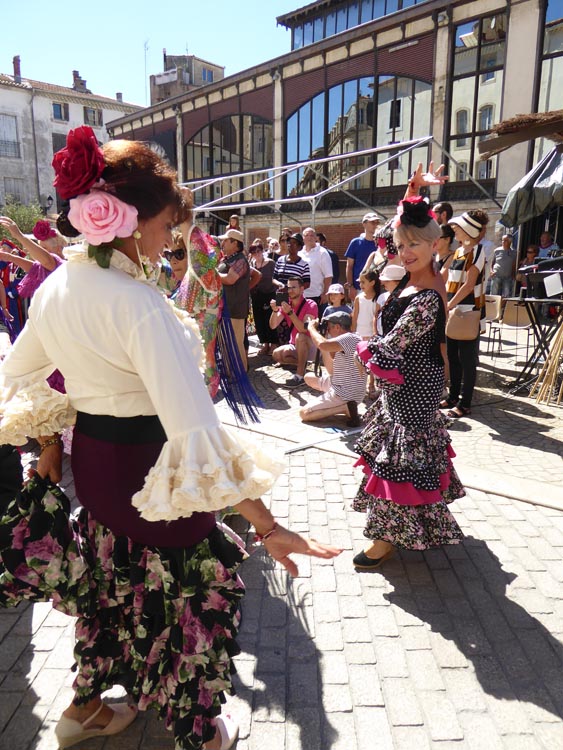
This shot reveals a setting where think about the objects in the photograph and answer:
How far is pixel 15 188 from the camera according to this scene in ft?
135

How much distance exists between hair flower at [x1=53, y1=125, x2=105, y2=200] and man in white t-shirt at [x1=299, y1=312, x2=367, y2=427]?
158 inches

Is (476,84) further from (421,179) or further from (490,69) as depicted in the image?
(421,179)

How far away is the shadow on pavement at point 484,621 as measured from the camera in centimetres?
224

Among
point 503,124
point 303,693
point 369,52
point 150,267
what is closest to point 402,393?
point 303,693

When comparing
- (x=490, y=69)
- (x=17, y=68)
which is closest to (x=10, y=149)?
(x=17, y=68)

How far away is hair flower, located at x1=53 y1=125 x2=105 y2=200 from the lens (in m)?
1.45

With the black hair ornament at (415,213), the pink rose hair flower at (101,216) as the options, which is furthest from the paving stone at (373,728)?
the black hair ornament at (415,213)

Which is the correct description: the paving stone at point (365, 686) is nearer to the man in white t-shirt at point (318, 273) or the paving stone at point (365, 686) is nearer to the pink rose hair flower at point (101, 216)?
the pink rose hair flower at point (101, 216)

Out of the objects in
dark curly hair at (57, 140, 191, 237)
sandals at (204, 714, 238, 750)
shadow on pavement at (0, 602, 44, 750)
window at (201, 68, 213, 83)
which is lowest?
shadow on pavement at (0, 602, 44, 750)

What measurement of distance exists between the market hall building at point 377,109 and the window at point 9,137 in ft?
66.7

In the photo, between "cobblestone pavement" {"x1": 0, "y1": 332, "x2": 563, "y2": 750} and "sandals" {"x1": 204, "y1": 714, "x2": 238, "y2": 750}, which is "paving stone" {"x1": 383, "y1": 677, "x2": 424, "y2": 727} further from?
"sandals" {"x1": 204, "y1": 714, "x2": 238, "y2": 750}

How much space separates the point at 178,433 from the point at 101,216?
598 millimetres

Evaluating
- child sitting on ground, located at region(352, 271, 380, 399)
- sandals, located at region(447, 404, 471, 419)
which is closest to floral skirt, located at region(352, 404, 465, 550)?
sandals, located at region(447, 404, 471, 419)

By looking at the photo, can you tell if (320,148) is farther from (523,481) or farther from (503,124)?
(523,481)
